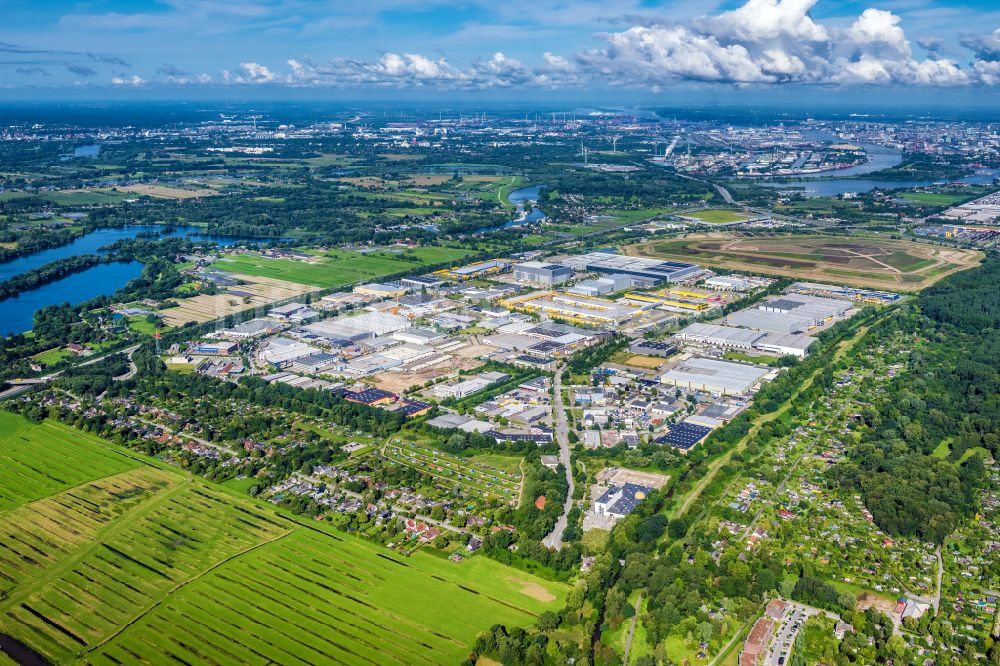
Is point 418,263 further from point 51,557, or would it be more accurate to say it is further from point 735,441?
point 51,557

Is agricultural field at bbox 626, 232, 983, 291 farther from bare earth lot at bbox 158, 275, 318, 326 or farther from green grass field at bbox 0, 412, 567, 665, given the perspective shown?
green grass field at bbox 0, 412, 567, 665

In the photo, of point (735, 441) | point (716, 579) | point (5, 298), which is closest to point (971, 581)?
point (716, 579)

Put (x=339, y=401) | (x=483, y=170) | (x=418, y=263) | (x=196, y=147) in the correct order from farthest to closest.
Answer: (x=196, y=147)
(x=483, y=170)
(x=418, y=263)
(x=339, y=401)

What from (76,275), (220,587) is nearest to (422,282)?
(76,275)

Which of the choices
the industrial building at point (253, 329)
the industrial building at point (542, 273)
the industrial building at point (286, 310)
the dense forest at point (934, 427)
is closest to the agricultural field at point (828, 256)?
the dense forest at point (934, 427)

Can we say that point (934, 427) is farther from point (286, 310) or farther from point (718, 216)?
point (718, 216)

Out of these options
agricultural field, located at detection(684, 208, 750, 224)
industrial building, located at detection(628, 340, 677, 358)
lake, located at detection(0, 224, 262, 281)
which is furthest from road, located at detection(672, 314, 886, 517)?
lake, located at detection(0, 224, 262, 281)

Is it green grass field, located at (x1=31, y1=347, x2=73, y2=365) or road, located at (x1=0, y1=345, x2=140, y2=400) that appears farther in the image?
green grass field, located at (x1=31, y1=347, x2=73, y2=365)
